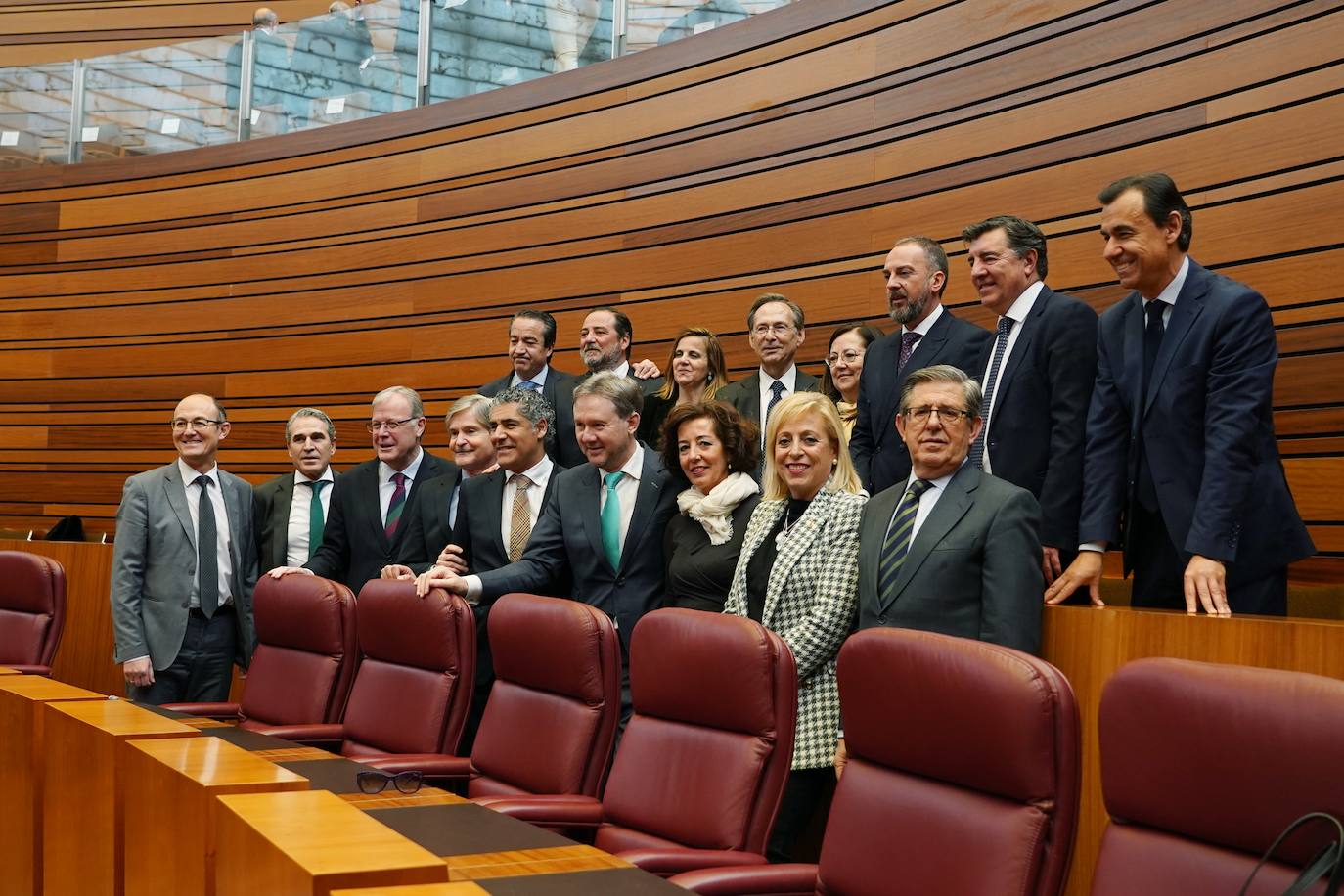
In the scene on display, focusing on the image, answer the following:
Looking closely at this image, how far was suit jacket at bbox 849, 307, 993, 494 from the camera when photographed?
9.64 ft

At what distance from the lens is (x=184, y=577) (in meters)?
3.88

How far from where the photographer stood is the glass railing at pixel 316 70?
553 cm

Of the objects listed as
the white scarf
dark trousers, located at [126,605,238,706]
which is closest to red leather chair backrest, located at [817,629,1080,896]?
the white scarf

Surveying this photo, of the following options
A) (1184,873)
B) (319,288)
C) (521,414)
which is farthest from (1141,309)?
(319,288)

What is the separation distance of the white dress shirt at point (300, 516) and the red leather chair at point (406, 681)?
4.48 ft

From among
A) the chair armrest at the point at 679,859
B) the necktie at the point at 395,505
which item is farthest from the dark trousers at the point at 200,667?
the chair armrest at the point at 679,859

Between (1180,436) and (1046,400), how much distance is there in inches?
14.7

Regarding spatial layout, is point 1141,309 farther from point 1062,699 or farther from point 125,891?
point 125,891

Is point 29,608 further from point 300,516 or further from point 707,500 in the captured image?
point 707,500

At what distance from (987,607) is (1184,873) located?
84cm

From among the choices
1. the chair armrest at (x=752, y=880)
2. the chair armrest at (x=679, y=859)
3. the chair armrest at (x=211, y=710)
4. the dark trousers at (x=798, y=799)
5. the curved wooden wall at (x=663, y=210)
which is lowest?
the chair armrest at (x=211, y=710)

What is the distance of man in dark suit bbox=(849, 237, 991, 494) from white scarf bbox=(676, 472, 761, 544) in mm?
368

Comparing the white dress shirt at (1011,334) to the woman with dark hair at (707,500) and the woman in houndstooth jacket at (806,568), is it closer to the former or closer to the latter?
the woman in houndstooth jacket at (806,568)

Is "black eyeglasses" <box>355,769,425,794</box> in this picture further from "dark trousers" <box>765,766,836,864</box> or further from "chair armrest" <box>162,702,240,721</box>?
"chair armrest" <box>162,702,240,721</box>
